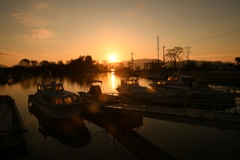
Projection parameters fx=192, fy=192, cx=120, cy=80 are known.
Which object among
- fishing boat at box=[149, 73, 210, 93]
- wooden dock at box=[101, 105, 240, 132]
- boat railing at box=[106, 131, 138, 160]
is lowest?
boat railing at box=[106, 131, 138, 160]

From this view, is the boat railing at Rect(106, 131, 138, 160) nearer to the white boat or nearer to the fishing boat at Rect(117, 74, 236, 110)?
the white boat

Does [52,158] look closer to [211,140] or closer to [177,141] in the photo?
[177,141]

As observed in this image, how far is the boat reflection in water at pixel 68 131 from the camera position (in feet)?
60.5

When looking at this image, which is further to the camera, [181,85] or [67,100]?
[181,85]

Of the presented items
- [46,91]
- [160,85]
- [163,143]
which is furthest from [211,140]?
[46,91]

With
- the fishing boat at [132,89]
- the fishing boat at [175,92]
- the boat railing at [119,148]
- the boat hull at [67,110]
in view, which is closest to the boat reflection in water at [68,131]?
the boat hull at [67,110]

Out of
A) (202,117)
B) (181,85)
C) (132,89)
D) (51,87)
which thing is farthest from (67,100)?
(181,85)

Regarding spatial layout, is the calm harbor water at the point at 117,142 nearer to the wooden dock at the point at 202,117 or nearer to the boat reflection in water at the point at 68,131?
the boat reflection in water at the point at 68,131

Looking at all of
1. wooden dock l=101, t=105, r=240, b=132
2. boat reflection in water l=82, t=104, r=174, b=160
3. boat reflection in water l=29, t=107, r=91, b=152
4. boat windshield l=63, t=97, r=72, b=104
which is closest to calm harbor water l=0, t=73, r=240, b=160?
boat reflection in water l=29, t=107, r=91, b=152

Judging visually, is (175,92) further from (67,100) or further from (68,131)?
(68,131)

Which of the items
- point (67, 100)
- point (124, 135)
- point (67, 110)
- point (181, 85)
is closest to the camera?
point (124, 135)

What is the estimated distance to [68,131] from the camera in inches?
848

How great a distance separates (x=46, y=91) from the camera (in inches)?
1072

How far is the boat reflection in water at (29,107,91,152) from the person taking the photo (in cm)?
1845
